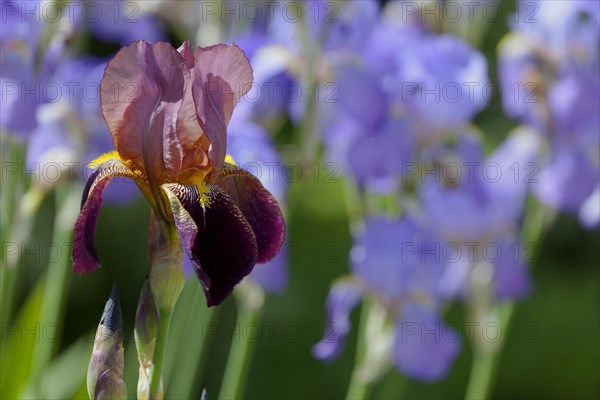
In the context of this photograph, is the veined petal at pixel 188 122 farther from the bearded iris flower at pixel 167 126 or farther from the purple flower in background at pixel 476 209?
the purple flower in background at pixel 476 209

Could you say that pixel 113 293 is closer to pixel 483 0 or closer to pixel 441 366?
pixel 441 366

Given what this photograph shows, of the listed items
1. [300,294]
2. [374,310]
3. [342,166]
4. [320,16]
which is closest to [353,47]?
[320,16]

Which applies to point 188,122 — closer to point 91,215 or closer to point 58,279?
point 91,215

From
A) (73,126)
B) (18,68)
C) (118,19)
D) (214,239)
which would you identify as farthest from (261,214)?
(118,19)

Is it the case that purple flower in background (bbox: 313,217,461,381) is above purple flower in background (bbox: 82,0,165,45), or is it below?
below

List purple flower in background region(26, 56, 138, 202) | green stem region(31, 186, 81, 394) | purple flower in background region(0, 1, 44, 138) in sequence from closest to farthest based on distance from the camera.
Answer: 1. purple flower in background region(0, 1, 44, 138)
2. green stem region(31, 186, 81, 394)
3. purple flower in background region(26, 56, 138, 202)

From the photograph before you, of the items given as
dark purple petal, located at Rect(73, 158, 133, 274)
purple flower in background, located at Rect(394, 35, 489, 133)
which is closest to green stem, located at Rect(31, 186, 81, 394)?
purple flower in background, located at Rect(394, 35, 489, 133)

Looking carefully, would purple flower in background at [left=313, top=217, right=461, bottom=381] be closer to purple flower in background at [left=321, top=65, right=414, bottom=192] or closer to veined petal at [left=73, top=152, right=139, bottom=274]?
purple flower in background at [left=321, top=65, right=414, bottom=192]

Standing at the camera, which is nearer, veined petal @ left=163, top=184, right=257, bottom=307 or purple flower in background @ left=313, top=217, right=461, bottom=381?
veined petal @ left=163, top=184, right=257, bottom=307
